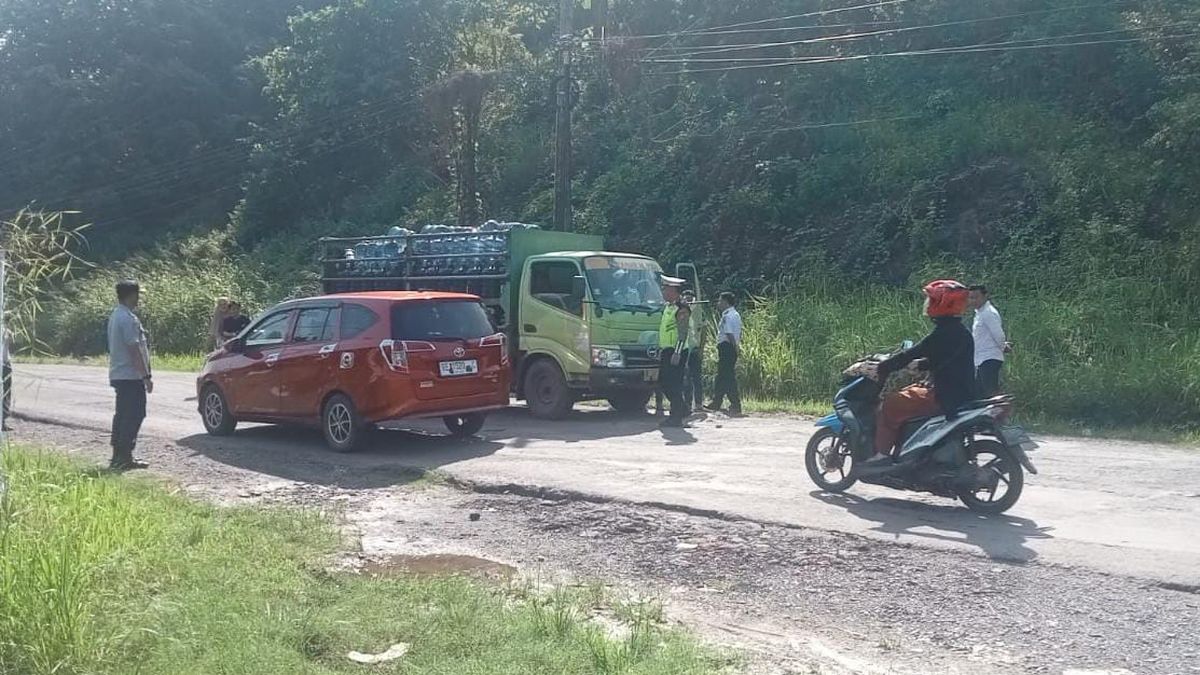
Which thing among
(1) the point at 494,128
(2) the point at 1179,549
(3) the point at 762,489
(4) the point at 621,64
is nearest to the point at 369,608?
(3) the point at 762,489

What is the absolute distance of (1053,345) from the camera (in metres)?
15.8

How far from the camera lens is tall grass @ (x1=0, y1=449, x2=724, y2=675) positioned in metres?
4.92

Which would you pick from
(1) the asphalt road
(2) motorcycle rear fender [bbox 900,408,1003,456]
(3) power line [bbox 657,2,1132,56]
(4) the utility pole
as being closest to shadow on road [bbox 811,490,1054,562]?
(1) the asphalt road

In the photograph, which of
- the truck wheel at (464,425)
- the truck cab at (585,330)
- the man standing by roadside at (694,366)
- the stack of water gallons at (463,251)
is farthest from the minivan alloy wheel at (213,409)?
the man standing by roadside at (694,366)

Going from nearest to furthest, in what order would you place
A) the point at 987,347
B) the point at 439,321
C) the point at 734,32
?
the point at 987,347 → the point at 439,321 → the point at 734,32

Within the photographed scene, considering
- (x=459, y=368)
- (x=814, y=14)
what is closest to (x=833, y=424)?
(x=459, y=368)

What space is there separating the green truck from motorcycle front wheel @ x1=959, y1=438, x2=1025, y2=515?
657cm

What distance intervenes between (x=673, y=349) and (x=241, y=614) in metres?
8.57

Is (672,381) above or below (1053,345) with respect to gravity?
below

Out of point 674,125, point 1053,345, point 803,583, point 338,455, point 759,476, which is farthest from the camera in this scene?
point 674,125

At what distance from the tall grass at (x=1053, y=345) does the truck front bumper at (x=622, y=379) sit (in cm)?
319

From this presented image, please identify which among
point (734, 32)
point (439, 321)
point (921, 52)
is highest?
point (734, 32)

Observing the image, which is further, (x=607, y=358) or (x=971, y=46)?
(x=971, y=46)

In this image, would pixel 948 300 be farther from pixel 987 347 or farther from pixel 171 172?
pixel 171 172
